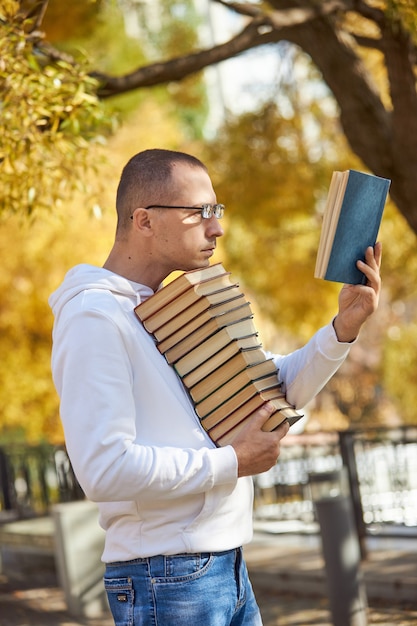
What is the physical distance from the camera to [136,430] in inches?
104

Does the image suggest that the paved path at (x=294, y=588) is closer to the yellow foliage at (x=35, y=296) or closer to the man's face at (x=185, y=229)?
the man's face at (x=185, y=229)

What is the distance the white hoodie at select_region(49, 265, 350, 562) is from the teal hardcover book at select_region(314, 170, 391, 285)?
0.22 metres

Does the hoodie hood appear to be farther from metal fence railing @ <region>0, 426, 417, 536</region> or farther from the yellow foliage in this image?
the yellow foliage

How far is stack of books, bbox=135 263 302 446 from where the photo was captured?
2717 millimetres

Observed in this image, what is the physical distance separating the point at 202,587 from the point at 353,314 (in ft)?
2.77

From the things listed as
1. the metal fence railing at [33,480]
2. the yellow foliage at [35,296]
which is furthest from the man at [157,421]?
the yellow foliage at [35,296]

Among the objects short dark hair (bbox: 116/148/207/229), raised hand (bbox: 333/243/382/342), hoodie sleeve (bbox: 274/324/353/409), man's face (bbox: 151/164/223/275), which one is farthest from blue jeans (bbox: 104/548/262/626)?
short dark hair (bbox: 116/148/207/229)

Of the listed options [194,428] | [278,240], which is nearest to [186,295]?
[194,428]

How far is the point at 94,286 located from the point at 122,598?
843mm

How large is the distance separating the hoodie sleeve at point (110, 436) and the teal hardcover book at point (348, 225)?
566 mm

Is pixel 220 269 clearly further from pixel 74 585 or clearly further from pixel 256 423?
pixel 74 585

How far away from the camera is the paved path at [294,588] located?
7676 millimetres

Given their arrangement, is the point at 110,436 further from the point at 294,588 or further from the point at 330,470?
the point at 294,588

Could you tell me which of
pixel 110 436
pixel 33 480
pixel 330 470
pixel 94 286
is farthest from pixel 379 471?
pixel 110 436
